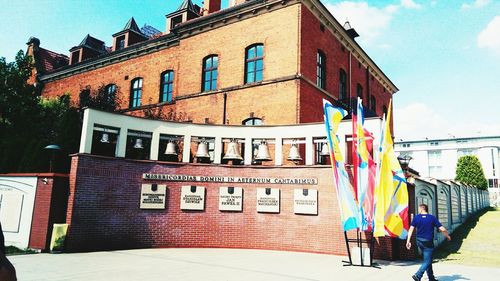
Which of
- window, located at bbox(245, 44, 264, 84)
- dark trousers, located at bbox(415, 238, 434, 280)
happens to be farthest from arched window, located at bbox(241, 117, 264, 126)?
dark trousers, located at bbox(415, 238, 434, 280)

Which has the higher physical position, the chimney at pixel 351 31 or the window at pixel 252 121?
the chimney at pixel 351 31

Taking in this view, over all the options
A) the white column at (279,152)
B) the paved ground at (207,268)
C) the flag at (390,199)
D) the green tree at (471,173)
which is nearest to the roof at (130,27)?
the white column at (279,152)

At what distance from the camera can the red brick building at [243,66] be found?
17578 mm

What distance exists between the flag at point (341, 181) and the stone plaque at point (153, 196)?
6306mm

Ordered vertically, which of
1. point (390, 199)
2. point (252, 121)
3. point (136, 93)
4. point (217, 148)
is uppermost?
point (136, 93)

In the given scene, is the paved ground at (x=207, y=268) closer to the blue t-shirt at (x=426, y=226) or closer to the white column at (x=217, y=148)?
the blue t-shirt at (x=426, y=226)

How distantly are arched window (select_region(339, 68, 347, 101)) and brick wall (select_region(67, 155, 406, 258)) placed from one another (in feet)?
34.4

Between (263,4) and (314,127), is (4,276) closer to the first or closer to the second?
(314,127)

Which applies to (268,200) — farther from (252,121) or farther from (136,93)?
(136,93)

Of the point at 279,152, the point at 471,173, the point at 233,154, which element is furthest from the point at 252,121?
the point at 471,173

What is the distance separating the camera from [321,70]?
1988 centimetres

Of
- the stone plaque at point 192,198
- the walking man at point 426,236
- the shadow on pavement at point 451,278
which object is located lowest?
the shadow on pavement at point 451,278

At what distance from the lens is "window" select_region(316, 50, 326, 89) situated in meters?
19.2

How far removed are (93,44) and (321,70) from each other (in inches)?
825
